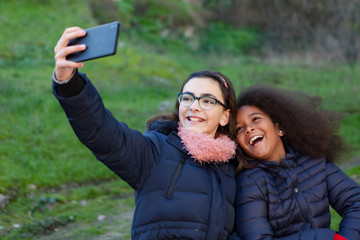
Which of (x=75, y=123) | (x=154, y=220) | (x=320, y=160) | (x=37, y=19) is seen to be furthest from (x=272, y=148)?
(x=37, y=19)

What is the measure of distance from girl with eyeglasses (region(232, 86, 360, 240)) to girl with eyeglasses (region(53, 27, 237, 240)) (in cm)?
16

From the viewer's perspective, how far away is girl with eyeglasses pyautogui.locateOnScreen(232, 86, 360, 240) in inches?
109

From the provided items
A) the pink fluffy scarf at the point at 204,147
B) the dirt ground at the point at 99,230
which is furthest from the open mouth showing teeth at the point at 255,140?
the dirt ground at the point at 99,230

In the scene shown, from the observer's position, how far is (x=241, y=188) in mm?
2861

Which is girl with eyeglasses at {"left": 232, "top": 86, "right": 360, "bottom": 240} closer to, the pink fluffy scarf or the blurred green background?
the pink fluffy scarf

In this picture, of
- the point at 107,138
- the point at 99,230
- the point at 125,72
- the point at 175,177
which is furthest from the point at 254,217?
the point at 125,72

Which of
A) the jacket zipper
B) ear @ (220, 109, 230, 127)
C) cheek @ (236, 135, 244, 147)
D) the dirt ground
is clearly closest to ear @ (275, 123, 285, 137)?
cheek @ (236, 135, 244, 147)

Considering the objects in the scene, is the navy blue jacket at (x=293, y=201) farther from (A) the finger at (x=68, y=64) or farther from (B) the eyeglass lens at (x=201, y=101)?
(A) the finger at (x=68, y=64)

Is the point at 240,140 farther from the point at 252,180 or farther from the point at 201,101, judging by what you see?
the point at 201,101

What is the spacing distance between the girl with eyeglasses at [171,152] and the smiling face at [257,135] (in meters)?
0.17

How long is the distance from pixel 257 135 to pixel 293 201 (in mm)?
506

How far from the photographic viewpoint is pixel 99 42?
6.47 feet

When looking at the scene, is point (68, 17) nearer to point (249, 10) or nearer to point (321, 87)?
point (321, 87)

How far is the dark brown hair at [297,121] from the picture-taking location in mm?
3197
